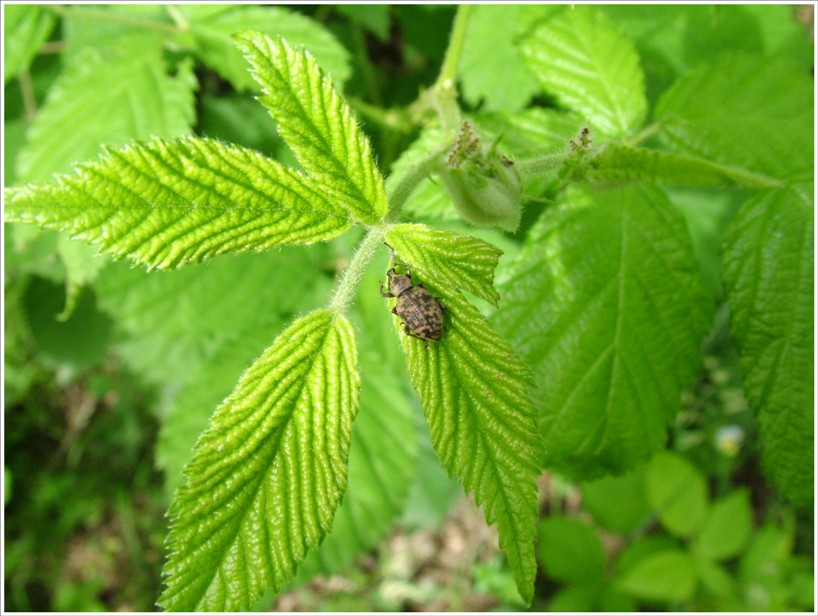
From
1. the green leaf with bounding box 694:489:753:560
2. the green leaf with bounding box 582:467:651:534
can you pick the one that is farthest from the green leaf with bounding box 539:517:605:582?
the green leaf with bounding box 694:489:753:560

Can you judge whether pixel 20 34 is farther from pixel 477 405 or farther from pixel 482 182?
pixel 477 405

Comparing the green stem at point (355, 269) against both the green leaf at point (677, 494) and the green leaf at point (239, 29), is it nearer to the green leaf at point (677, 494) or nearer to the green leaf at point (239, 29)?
the green leaf at point (239, 29)

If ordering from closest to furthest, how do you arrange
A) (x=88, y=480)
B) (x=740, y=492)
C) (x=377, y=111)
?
(x=377, y=111)
(x=740, y=492)
(x=88, y=480)

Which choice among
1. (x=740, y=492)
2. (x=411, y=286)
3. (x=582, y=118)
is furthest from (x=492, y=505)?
(x=740, y=492)

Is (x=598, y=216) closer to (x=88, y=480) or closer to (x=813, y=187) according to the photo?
(x=813, y=187)

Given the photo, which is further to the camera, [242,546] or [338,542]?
[338,542]

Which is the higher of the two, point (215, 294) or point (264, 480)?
point (215, 294)

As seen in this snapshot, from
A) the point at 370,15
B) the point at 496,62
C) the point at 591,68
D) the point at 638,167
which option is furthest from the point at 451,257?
the point at 370,15

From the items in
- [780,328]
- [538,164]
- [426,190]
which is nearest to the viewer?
[538,164]
